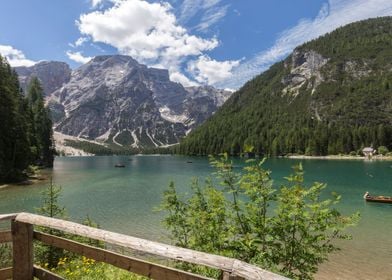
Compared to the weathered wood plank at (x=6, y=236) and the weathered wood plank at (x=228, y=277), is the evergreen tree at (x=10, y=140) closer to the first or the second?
the weathered wood plank at (x=6, y=236)

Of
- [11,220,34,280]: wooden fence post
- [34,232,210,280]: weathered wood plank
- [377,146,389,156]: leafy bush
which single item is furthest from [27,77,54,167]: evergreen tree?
[377,146,389,156]: leafy bush

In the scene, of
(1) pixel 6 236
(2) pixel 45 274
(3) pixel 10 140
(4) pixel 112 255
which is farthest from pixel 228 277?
(3) pixel 10 140

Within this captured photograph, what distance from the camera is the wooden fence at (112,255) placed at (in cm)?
451

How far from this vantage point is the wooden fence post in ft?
22.3

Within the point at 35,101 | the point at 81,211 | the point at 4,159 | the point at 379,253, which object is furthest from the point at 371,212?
the point at 35,101

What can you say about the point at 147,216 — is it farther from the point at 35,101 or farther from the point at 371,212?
the point at 35,101

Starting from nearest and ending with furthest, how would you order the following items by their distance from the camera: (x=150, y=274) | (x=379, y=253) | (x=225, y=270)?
(x=225, y=270) → (x=150, y=274) → (x=379, y=253)

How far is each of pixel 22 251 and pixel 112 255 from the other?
7.14ft

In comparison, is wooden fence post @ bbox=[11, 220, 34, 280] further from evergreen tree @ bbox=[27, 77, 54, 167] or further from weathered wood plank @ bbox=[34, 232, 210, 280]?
evergreen tree @ bbox=[27, 77, 54, 167]

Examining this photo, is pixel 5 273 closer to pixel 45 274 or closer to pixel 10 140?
pixel 45 274

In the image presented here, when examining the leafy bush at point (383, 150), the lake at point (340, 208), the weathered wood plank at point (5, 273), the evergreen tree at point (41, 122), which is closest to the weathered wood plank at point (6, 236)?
the weathered wood plank at point (5, 273)

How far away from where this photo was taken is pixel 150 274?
523 cm

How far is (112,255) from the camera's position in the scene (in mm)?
5859

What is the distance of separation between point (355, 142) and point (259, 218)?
19579 centimetres
